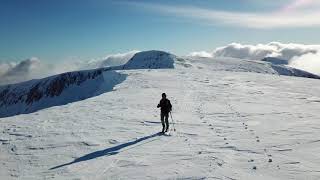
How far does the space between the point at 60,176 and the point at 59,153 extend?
134 inches

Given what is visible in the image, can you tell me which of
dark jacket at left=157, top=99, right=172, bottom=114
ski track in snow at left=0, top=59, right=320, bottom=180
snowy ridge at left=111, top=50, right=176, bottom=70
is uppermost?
snowy ridge at left=111, top=50, right=176, bottom=70

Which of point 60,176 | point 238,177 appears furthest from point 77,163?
point 238,177

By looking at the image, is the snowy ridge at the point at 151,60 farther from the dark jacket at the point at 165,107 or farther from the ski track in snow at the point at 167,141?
the dark jacket at the point at 165,107

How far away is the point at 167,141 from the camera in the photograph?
18875 millimetres

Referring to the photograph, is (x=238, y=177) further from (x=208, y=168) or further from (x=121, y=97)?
(x=121, y=97)

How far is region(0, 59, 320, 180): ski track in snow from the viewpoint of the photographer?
1403 cm

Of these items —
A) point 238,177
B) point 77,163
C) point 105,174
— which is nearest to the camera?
point 238,177

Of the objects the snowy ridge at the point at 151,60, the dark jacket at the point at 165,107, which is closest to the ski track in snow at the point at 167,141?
the dark jacket at the point at 165,107

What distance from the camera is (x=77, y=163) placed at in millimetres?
15484

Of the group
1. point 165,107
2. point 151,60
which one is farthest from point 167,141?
point 151,60

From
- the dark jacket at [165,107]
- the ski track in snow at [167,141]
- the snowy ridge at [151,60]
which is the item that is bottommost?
the ski track in snow at [167,141]

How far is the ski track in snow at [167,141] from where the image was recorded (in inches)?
552

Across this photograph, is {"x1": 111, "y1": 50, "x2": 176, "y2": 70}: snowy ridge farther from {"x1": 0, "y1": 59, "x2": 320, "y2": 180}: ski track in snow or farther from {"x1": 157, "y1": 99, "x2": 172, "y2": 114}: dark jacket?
{"x1": 157, "y1": 99, "x2": 172, "y2": 114}: dark jacket

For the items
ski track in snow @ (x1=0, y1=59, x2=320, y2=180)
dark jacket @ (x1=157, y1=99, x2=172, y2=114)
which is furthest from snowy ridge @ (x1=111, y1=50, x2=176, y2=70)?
dark jacket @ (x1=157, y1=99, x2=172, y2=114)
